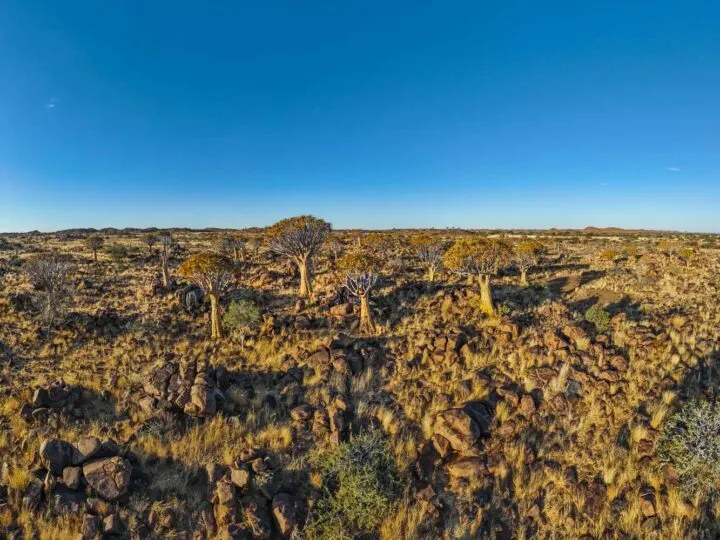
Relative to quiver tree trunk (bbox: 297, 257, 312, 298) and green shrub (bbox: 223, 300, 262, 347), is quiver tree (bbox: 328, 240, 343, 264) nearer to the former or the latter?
quiver tree trunk (bbox: 297, 257, 312, 298)

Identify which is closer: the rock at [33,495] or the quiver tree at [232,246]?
the rock at [33,495]

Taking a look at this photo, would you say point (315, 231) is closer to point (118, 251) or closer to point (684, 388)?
point (684, 388)

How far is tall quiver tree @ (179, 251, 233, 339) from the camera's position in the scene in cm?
1827

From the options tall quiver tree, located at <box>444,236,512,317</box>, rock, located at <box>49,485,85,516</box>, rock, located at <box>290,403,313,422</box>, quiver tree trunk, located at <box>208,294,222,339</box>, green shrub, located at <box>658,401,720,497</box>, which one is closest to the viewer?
rock, located at <box>49,485,85,516</box>

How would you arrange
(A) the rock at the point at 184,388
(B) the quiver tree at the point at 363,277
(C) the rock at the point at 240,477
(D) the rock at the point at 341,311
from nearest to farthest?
(C) the rock at the point at 240,477, (A) the rock at the point at 184,388, (B) the quiver tree at the point at 363,277, (D) the rock at the point at 341,311

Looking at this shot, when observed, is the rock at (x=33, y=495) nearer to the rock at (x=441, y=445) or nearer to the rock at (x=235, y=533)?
the rock at (x=235, y=533)

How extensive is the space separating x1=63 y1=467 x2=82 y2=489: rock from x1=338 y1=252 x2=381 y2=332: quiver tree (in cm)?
1192

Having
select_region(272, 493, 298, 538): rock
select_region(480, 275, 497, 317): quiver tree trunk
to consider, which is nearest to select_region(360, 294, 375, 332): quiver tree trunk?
select_region(480, 275, 497, 317): quiver tree trunk

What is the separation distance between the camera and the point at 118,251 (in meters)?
45.5

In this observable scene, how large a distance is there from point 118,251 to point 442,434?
48.3 m

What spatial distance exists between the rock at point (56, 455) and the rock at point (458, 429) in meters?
8.71

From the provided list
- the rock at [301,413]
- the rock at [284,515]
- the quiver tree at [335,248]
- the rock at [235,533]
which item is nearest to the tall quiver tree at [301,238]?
the rock at [301,413]

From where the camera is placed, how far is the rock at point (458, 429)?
9.77m

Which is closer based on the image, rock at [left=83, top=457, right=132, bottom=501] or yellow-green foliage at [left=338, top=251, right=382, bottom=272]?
rock at [left=83, top=457, right=132, bottom=501]
